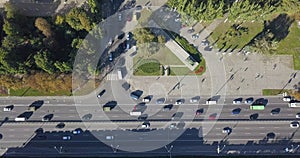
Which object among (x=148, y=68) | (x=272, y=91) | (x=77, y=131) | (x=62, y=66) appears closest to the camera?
(x=62, y=66)

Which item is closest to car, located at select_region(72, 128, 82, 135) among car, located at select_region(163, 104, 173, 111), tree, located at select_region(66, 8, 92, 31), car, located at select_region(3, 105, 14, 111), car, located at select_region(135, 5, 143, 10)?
car, located at select_region(3, 105, 14, 111)

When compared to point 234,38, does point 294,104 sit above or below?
below

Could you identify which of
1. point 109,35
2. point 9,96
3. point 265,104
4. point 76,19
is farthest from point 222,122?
point 9,96

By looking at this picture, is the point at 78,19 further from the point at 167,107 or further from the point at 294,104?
the point at 294,104

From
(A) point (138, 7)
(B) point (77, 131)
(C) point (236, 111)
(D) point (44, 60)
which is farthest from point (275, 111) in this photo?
(D) point (44, 60)

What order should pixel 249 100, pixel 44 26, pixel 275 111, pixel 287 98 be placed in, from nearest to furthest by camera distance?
pixel 44 26 < pixel 275 111 < pixel 249 100 < pixel 287 98

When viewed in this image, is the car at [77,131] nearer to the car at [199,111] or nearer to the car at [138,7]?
the car at [199,111]
